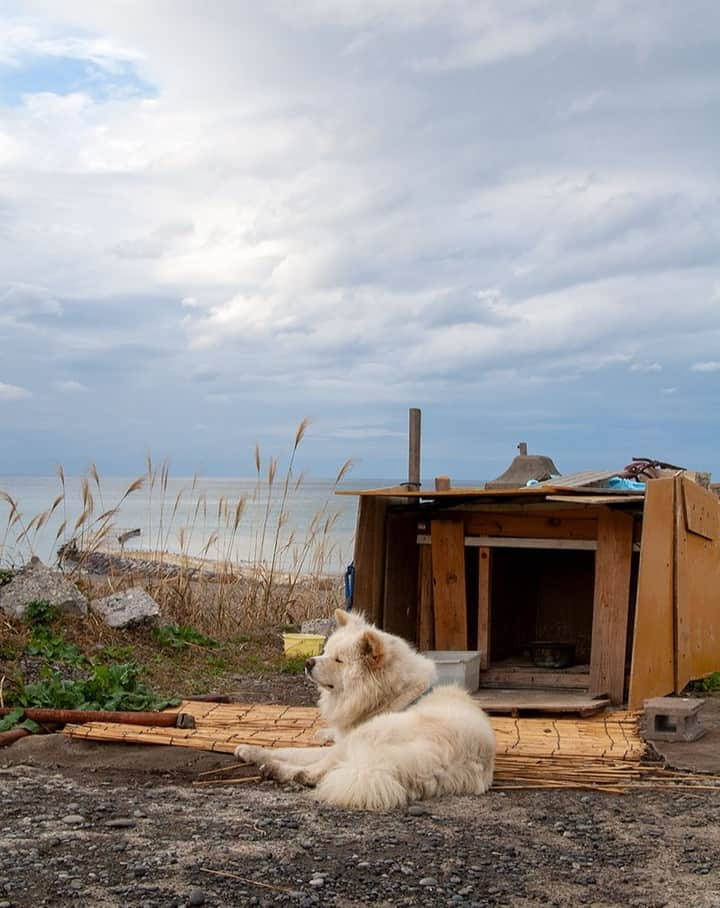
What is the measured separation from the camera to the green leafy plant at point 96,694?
20.9ft

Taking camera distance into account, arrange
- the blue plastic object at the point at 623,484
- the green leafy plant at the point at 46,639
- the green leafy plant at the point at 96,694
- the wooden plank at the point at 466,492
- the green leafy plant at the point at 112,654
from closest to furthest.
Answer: the green leafy plant at the point at 96,694
the wooden plank at the point at 466,492
the green leafy plant at the point at 46,639
the blue plastic object at the point at 623,484
the green leafy plant at the point at 112,654

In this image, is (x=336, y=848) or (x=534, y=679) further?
(x=534, y=679)

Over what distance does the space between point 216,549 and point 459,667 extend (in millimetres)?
4266

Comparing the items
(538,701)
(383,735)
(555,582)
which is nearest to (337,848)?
(383,735)

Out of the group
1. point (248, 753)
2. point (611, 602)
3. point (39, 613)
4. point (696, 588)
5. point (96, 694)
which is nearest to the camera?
point (248, 753)

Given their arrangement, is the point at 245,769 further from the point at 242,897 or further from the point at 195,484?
the point at 195,484

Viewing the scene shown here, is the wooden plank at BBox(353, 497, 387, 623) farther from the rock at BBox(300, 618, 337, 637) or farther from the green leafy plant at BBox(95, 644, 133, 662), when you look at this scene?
the green leafy plant at BBox(95, 644, 133, 662)

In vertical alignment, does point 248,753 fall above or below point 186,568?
below

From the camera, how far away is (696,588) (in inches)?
301

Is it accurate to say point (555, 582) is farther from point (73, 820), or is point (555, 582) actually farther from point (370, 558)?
point (73, 820)

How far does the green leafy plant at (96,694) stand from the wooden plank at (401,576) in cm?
262

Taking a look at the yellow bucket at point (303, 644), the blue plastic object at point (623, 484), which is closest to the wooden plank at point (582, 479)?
the blue plastic object at point (623, 484)

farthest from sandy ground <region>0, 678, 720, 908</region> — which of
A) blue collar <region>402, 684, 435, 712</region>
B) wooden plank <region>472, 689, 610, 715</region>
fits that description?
wooden plank <region>472, 689, 610, 715</region>

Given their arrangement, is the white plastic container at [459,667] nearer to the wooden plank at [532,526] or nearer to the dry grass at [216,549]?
the wooden plank at [532,526]
